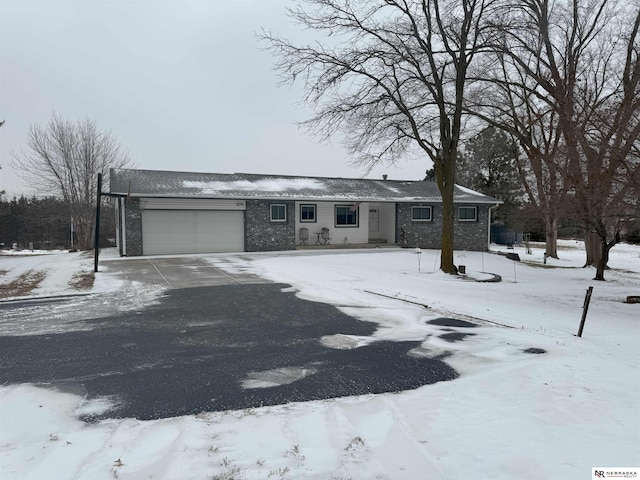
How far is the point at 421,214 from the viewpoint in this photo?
24047mm

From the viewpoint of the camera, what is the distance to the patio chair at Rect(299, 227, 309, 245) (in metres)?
21.8

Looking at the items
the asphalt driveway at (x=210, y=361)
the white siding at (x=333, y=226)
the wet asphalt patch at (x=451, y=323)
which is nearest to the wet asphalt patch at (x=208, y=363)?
the asphalt driveway at (x=210, y=361)

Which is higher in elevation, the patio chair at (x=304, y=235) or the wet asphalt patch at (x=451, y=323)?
the patio chair at (x=304, y=235)

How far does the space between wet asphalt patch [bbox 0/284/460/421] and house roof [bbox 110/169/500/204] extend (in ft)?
40.9

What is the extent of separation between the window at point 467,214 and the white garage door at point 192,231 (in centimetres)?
1236

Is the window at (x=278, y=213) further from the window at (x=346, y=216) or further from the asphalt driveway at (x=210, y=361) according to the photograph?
the asphalt driveway at (x=210, y=361)

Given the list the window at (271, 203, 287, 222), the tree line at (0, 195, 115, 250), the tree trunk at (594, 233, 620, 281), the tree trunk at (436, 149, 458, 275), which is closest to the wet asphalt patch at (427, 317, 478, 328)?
the tree trunk at (436, 149, 458, 275)

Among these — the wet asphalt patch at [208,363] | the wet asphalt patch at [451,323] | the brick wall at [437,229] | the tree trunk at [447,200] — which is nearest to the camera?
the wet asphalt patch at [208,363]

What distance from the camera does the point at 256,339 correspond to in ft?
19.4

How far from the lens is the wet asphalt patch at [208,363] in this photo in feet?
13.0

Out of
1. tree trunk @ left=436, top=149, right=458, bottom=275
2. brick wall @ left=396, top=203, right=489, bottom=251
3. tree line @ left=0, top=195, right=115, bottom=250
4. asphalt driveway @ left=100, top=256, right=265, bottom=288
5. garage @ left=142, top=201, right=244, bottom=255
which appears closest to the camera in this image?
asphalt driveway @ left=100, top=256, right=265, bottom=288

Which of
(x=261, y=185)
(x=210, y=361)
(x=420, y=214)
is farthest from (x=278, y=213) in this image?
(x=210, y=361)

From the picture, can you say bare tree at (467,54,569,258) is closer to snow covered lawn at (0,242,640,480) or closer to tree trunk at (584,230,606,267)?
tree trunk at (584,230,606,267)

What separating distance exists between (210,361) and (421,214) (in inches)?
807
